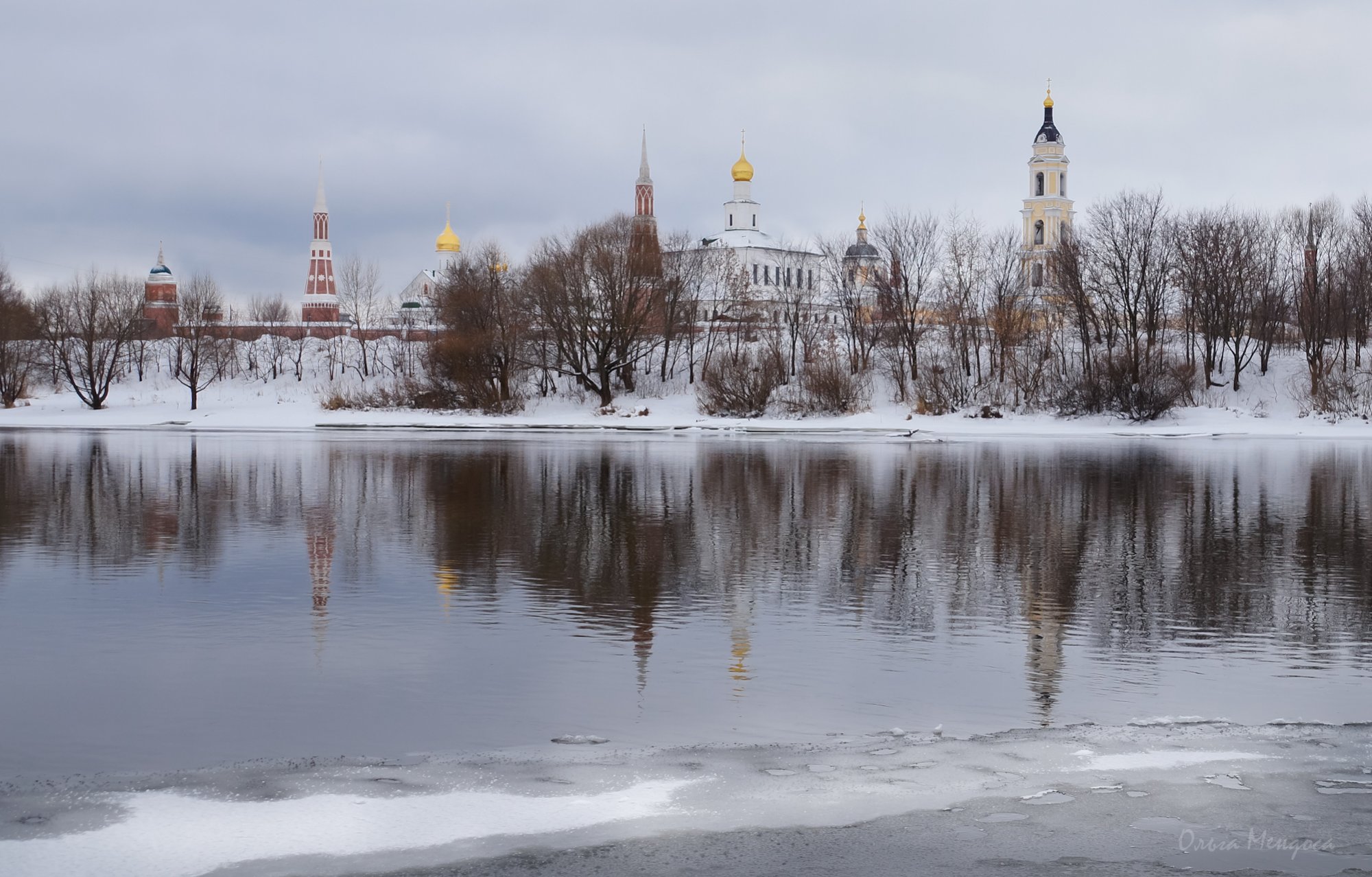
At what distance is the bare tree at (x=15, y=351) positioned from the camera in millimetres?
71125

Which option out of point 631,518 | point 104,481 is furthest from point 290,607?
point 104,481

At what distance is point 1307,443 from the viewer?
44938 mm

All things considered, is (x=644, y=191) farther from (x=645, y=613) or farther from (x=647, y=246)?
(x=645, y=613)

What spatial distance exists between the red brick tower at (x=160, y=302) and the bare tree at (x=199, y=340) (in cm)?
241

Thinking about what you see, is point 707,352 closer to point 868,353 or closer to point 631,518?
point 868,353

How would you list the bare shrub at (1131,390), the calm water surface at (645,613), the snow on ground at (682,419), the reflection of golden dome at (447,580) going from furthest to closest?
the bare shrub at (1131,390)
the snow on ground at (682,419)
the reflection of golden dome at (447,580)
the calm water surface at (645,613)

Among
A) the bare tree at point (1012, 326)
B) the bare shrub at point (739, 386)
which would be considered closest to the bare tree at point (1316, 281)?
the bare tree at point (1012, 326)

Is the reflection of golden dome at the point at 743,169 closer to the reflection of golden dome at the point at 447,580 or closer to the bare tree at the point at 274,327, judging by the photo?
the bare tree at the point at 274,327

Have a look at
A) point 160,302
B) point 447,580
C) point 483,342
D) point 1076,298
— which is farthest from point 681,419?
point 160,302

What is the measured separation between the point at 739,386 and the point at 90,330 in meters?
37.4

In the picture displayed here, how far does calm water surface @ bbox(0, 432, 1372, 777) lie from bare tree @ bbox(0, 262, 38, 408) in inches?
2064

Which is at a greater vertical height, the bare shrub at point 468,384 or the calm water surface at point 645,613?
the bare shrub at point 468,384

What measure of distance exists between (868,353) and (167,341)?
5216cm

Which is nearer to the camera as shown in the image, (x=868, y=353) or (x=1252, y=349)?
(x=1252, y=349)
